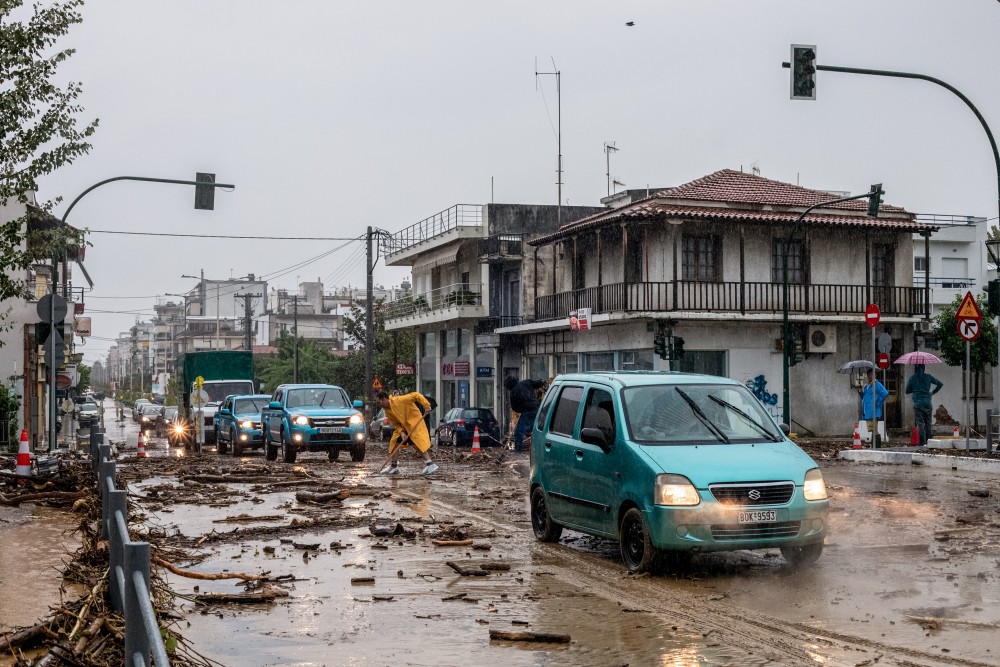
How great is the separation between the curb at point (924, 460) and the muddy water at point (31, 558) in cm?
1457

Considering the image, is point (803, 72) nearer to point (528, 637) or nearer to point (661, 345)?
point (528, 637)

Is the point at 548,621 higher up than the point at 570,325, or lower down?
lower down

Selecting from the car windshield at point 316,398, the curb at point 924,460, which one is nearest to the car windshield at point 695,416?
the curb at point 924,460

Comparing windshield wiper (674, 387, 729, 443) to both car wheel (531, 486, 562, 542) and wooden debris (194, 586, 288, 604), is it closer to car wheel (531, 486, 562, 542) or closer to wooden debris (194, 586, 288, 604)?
car wheel (531, 486, 562, 542)

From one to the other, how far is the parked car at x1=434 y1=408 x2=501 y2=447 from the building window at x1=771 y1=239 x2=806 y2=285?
1083 cm

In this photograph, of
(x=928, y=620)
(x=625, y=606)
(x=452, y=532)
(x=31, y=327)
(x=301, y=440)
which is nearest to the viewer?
(x=928, y=620)

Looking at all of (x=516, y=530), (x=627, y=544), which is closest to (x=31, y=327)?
(x=516, y=530)

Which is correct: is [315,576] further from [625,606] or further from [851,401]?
[851,401]

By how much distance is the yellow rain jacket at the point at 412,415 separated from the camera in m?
22.0

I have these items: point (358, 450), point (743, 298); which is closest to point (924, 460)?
point (358, 450)

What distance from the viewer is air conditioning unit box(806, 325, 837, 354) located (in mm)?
41312

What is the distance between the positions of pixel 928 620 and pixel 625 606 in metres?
2.01

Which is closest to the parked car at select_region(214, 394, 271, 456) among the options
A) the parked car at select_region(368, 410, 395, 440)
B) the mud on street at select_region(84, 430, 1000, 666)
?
the parked car at select_region(368, 410, 395, 440)

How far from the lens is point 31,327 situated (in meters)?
50.0
